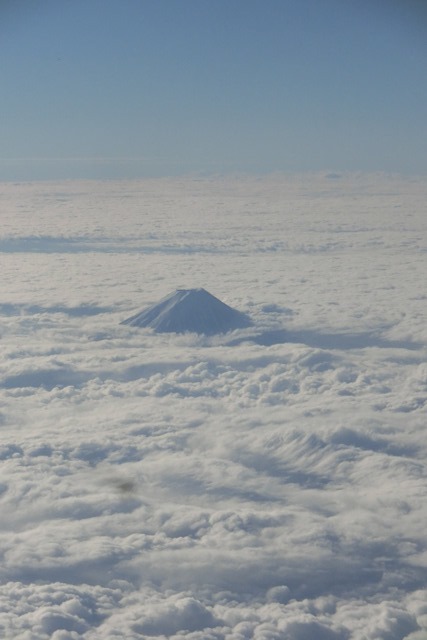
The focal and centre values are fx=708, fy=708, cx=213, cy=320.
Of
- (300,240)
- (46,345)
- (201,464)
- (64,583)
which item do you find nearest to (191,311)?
(46,345)

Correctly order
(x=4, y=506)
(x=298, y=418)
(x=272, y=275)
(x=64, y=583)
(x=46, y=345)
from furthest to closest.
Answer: (x=272, y=275), (x=46, y=345), (x=298, y=418), (x=4, y=506), (x=64, y=583)

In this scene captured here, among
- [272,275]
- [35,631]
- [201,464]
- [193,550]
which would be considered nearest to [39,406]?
[201,464]

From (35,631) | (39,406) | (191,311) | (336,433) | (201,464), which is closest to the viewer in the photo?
(35,631)

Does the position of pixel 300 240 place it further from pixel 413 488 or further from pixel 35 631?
pixel 35 631

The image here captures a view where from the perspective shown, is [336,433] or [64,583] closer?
[64,583]

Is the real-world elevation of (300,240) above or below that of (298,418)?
above

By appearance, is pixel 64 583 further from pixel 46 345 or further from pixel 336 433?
pixel 46 345
